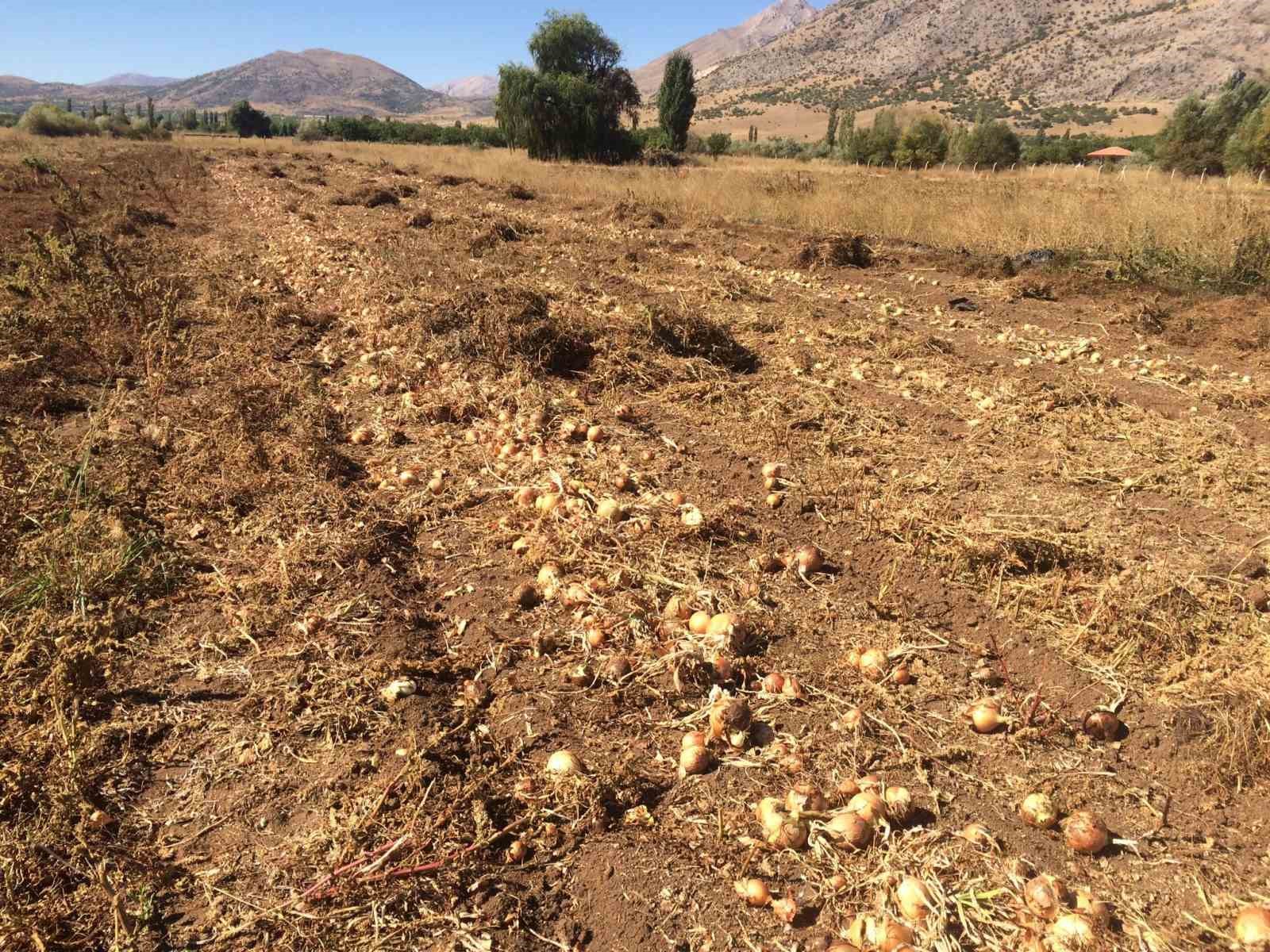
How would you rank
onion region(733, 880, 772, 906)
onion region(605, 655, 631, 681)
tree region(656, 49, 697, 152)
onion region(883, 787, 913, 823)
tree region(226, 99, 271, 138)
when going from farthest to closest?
tree region(226, 99, 271, 138) < tree region(656, 49, 697, 152) < onion region(605, 655, 631, 681) < onion region(883, 787, 913, 823) < onion region(733, 880, 772, 906)

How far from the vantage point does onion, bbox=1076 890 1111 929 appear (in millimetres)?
1902

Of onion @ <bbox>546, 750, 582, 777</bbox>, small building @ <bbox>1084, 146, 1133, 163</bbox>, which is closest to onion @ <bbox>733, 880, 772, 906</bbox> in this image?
onion @ <bbox>546, 750, 582, 777</bbox>

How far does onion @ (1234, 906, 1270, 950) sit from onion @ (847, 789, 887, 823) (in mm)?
957

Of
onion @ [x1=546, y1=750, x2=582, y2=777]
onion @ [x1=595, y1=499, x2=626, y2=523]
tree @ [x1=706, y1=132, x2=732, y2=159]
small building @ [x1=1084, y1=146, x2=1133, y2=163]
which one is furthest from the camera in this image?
tree @ [x1=706, y1=132, x2=732, y2=159]

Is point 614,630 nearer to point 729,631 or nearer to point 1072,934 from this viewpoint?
point 729,631

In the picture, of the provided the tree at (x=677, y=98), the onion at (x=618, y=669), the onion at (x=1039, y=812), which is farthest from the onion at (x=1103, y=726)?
the tree at (x=677, y=98)

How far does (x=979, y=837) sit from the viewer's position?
222 cm

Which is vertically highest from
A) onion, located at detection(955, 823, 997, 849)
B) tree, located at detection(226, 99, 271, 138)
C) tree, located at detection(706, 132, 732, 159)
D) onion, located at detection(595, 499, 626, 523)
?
tree, located at detection(226, 99, 271, 138)

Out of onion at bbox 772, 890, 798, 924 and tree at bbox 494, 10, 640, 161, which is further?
tree at bbox 494, 10, 640, 161

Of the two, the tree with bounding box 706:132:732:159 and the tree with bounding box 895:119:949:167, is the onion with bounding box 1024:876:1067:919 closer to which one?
the tree with bounding box 895:119:949:167

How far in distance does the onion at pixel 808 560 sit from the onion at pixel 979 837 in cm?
147

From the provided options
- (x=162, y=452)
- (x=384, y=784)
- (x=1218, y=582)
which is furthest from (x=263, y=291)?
(x=1218, y=582)

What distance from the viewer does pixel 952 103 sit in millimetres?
96062

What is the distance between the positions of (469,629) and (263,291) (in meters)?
7.06
